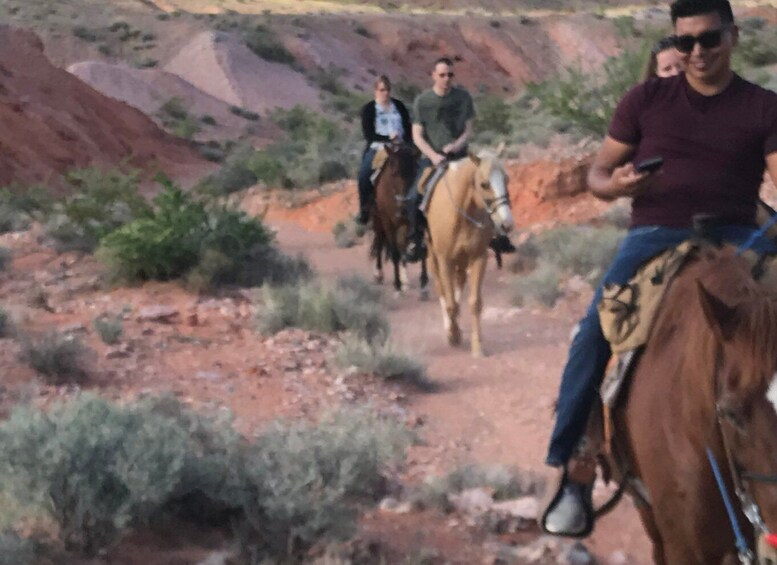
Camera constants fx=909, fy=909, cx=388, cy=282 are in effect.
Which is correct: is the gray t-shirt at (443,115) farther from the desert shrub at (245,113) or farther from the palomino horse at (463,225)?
the desert shrub at (245,113)

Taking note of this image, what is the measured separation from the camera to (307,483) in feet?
15.1

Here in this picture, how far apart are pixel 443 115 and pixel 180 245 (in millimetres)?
3632

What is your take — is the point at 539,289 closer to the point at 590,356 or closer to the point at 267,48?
the point at 590,356

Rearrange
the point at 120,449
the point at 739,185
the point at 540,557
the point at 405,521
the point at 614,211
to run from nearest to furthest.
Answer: the point at 739,185
the point at 120,449
the point at 540,557
the point at 405,521
the point at 614,211

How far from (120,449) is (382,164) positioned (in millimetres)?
8816

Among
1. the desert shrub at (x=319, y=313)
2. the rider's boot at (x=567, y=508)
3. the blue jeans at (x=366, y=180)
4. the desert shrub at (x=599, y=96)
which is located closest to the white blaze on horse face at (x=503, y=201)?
the desert shrub at (x=319, y=313)

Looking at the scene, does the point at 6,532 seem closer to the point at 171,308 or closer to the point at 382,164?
the point at 171,308

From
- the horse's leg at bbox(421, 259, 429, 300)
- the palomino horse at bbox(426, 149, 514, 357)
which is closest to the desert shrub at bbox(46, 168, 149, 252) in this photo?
A: the horse's leg at bbox(421, 259, 429, 300)

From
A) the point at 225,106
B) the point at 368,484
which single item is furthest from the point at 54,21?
the point at 368,484

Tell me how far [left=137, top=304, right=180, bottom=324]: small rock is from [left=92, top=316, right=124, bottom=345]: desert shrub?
745 millimetres

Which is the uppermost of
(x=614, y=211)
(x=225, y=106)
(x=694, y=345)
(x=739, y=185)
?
(x=739, y=185)

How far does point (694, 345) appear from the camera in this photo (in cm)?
286

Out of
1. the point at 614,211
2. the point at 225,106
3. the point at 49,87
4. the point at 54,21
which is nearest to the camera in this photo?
the point at 614,211

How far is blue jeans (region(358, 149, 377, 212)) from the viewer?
514 inches
